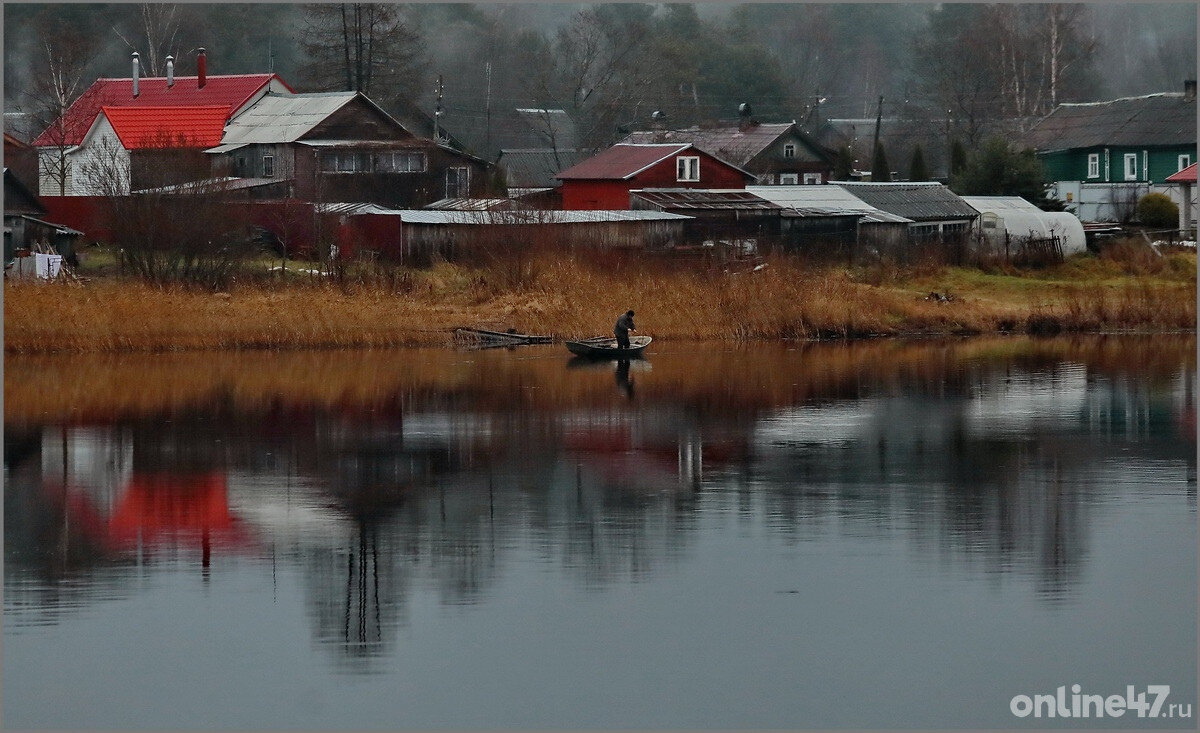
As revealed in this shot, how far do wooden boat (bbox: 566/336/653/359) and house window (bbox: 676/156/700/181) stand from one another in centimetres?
2126

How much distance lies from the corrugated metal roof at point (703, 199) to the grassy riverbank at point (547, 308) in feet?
20.2

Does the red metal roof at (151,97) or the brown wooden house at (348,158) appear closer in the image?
the brown wooden house at (348,158)

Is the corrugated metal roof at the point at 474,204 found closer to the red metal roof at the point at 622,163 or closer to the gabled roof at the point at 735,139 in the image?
the red metal roof at the point at 622,163

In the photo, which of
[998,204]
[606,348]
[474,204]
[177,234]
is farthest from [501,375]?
[998,204]

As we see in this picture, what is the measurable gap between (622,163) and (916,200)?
9.24 m

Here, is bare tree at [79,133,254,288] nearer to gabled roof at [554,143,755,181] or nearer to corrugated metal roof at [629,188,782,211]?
corrugated metal roof at [629,188,782,211]

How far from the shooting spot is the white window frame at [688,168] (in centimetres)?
5578

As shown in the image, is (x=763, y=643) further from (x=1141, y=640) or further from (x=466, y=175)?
(x=466, y=175)

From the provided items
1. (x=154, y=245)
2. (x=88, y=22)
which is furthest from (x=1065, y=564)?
(x=88, y=22)

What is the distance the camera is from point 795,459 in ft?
72.2

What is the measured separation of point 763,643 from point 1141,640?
3.01 metres

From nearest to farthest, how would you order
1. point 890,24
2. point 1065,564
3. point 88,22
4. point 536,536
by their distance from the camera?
1. point 1065,564
2. point 536,536
3. point 88,22
4. point 890,24

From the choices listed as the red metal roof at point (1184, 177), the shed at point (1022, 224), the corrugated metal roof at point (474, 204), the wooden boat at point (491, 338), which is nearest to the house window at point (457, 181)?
the corrugated metal roof at point (474, 204)

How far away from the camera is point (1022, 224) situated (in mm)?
52719
